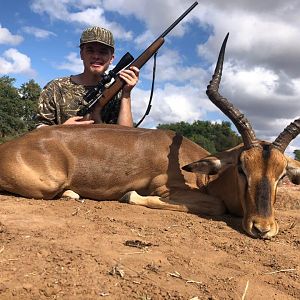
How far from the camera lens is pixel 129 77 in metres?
8.20

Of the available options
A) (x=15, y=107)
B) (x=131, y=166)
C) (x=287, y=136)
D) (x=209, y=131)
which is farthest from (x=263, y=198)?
(x=209, y=131)

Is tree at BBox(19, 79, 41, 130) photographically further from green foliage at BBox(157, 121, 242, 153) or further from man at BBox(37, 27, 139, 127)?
man at BBox(37, 27, 139, 127)

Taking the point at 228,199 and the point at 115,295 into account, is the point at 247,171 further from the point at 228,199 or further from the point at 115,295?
the point at 115,295

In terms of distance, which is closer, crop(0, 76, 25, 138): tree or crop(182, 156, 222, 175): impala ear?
crop(182, 156, 222, 175): impala ear

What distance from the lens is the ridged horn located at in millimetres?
5973

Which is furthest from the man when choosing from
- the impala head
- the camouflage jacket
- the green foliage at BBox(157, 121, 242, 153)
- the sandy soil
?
the green foliage at BBox(157, 121, 242, 153)

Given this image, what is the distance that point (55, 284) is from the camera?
3127 millimetres

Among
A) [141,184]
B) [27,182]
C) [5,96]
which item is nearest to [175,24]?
[141,184]

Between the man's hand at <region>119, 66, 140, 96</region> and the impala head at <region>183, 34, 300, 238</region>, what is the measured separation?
1828 millimetres

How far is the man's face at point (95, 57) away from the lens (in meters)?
8.78

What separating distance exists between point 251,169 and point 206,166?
38.1 inches

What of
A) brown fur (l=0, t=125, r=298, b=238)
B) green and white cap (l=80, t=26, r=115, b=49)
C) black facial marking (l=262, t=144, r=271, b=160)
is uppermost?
green and white cap (l=80, t=26, r=115, b=49)

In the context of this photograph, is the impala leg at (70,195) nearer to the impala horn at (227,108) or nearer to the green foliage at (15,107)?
the impala horn at (227,108)

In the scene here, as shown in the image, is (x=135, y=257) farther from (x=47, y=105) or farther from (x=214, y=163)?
(x=47, y=105)
